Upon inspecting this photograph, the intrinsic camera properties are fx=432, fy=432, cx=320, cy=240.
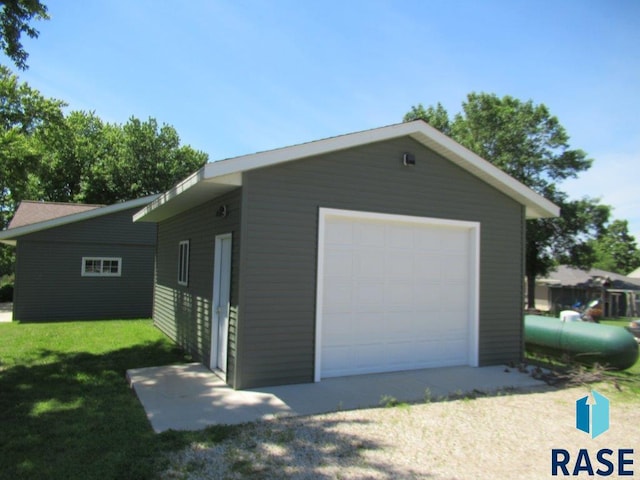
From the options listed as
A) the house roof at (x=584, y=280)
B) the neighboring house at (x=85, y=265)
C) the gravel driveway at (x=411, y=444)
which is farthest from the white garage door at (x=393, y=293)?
the house roof at (x=584, y=280)

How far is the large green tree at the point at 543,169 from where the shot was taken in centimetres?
2605

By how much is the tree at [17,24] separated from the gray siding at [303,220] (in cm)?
585

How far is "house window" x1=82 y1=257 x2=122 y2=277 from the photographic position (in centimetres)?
1459

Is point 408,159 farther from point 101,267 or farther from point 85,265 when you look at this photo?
point 85,265

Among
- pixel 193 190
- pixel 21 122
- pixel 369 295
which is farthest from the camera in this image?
pixel 21 122

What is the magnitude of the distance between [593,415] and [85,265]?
1464 centimetres

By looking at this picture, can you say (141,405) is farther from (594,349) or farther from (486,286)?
(594,349)

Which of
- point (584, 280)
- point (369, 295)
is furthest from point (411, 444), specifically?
point (584, 280)

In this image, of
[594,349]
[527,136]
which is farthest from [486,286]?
[527,136]

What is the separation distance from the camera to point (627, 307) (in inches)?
1084

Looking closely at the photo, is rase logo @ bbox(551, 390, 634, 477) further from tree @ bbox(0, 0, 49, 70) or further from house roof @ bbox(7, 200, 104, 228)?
house roof @ bbox(7, 200, 104, 228)

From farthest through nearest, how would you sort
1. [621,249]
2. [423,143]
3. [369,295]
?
[621,249], [423,143], [369,295]

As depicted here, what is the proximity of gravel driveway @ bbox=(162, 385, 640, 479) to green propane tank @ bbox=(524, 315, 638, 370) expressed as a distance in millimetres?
2273

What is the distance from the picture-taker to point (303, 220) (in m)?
6.20
